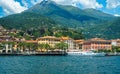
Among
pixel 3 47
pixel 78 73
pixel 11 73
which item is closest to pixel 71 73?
pixel 78 73

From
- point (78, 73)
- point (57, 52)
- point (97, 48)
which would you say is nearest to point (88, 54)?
point (57, 52)

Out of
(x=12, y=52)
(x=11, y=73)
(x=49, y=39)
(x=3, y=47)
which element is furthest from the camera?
(x=49, y=39)

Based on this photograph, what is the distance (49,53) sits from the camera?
154375 millimetres

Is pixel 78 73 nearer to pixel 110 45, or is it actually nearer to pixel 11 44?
pixel 11 44

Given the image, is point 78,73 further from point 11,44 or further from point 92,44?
point 92,44

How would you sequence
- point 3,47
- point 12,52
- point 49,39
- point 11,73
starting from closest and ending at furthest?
point 11,73 → point 12,52 → point 3,47 → point 49,39

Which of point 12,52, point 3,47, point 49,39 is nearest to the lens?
point 12,52

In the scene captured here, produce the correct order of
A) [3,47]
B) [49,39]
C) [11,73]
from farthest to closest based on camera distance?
1. [49,39]
2. [3,47]
3. [11,73]

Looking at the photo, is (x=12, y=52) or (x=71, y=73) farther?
(x=12, y=52)

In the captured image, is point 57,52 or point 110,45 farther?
point 110,45

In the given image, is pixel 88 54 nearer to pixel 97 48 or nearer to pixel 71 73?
pixel 97 48

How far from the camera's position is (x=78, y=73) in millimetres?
54562

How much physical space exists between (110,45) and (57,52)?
5007 cm

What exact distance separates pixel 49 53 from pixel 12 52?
15737 millimetres
